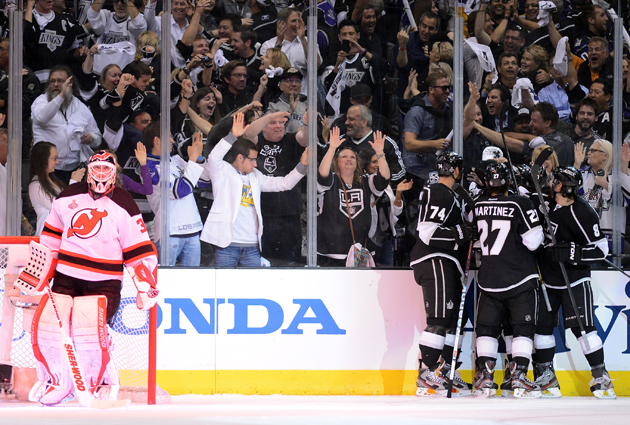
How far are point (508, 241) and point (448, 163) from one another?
0.60 m

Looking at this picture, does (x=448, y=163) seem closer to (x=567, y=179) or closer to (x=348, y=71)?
(x=567, y=179)

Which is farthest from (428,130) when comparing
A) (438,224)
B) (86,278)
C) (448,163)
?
(86,278)

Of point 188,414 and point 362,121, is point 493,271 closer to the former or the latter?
point 362,121

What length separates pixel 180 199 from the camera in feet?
17.1

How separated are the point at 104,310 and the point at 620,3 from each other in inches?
157

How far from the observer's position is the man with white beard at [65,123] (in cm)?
520

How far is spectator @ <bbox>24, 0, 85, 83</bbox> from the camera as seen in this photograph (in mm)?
5188

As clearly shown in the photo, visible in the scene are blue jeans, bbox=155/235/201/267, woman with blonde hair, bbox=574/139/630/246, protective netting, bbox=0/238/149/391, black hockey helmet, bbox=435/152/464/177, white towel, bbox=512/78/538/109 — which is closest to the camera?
protective netting, bbox=0/238/149/391

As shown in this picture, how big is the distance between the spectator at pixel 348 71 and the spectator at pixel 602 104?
1471mm

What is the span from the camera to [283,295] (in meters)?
4.85

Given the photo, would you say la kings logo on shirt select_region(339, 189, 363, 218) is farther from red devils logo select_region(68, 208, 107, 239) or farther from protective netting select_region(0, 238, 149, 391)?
red devils logo select_region(68, 208, 107, 239)

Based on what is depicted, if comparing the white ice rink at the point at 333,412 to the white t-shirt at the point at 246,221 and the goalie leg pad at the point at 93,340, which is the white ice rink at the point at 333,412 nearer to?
the goalie leg pad at the point at 93,340

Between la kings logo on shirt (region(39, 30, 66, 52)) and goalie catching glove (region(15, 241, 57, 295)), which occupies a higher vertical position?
la kings logo on shirt (region(39, 30, 66, 52))

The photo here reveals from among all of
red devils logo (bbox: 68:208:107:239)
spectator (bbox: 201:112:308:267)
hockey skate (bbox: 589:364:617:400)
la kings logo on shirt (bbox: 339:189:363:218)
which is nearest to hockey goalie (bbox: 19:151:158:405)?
red devils logo (bbox: 68:208:107:239)
